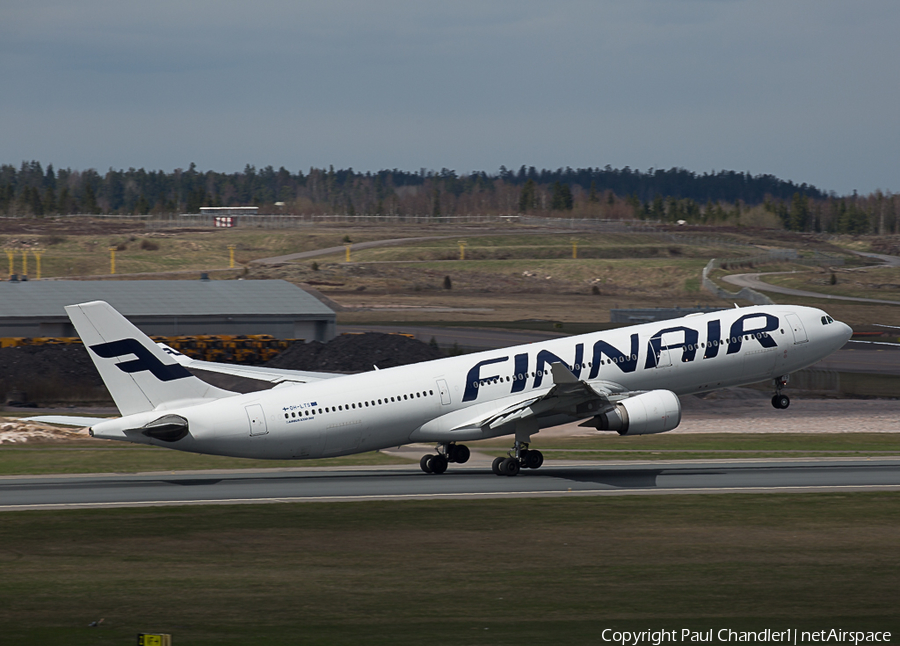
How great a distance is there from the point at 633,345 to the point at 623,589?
2266 cm

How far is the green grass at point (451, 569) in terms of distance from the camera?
23641 millimetres

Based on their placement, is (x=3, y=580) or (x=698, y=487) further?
(x=698, y=487)

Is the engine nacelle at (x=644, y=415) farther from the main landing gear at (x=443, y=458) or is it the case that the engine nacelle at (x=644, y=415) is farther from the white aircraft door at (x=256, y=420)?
the white aircraft door at (x=256, y=420)

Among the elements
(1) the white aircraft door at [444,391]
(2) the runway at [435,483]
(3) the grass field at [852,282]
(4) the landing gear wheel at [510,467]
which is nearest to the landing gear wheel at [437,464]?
(2) the runway at [435,483]

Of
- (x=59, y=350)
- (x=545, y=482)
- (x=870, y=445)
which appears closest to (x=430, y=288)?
(x=59, y=350)

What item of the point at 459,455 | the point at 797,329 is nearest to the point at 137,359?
the point at 459,455

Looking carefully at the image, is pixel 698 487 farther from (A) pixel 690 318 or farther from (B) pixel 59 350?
(B) pixel 59 350

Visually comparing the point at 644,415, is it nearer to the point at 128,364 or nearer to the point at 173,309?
the point at 128,364

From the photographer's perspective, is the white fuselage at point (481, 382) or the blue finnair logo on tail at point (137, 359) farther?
the white fuselage at point (481, 382)

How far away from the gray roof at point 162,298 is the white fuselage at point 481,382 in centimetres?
4544

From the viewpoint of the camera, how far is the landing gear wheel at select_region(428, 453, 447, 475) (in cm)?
4844

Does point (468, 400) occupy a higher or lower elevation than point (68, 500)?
higher

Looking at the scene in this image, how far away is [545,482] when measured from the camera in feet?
150

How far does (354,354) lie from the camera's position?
8231cm
